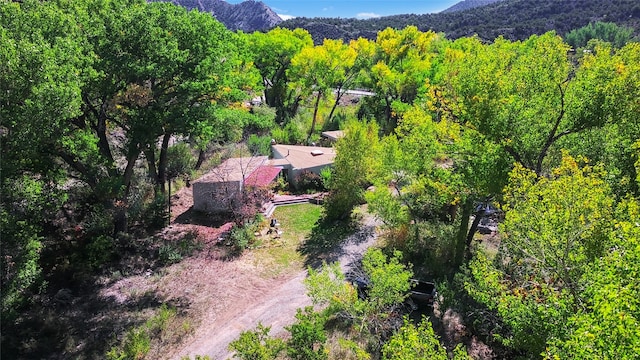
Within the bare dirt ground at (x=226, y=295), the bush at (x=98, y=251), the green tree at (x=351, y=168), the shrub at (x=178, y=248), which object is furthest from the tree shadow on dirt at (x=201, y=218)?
the green tree at (x=351, y=168)

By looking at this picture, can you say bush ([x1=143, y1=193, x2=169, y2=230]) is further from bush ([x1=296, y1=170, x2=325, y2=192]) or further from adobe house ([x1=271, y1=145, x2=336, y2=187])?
bush ([x1=296, y1=170, x2=325, y2=192])

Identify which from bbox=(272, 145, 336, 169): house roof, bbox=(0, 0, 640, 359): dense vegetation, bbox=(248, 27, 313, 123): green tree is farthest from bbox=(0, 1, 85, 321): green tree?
bbox=(248, 27, 313, 123): green tree

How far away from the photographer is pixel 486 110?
55.7 feet

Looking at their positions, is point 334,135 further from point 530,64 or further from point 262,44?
point 530,64

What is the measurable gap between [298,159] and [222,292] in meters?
16.3

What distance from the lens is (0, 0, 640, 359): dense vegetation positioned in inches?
433

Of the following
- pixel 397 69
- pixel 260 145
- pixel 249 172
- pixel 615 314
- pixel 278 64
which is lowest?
pixel 249 172

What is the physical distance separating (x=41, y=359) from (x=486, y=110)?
20.8m

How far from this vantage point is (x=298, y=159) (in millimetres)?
33844

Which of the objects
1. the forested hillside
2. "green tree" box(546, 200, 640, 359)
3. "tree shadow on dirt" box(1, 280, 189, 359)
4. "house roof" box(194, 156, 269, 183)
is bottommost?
"tree shadow on dirt" box(1, 280, 189, 359)

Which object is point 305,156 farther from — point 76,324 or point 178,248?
point 76,324

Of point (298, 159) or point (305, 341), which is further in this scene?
point (298, 159)

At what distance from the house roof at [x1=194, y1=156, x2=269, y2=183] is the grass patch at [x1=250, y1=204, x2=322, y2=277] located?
371 cm

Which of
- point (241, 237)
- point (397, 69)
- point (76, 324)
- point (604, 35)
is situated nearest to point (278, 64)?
point (397, 69)
